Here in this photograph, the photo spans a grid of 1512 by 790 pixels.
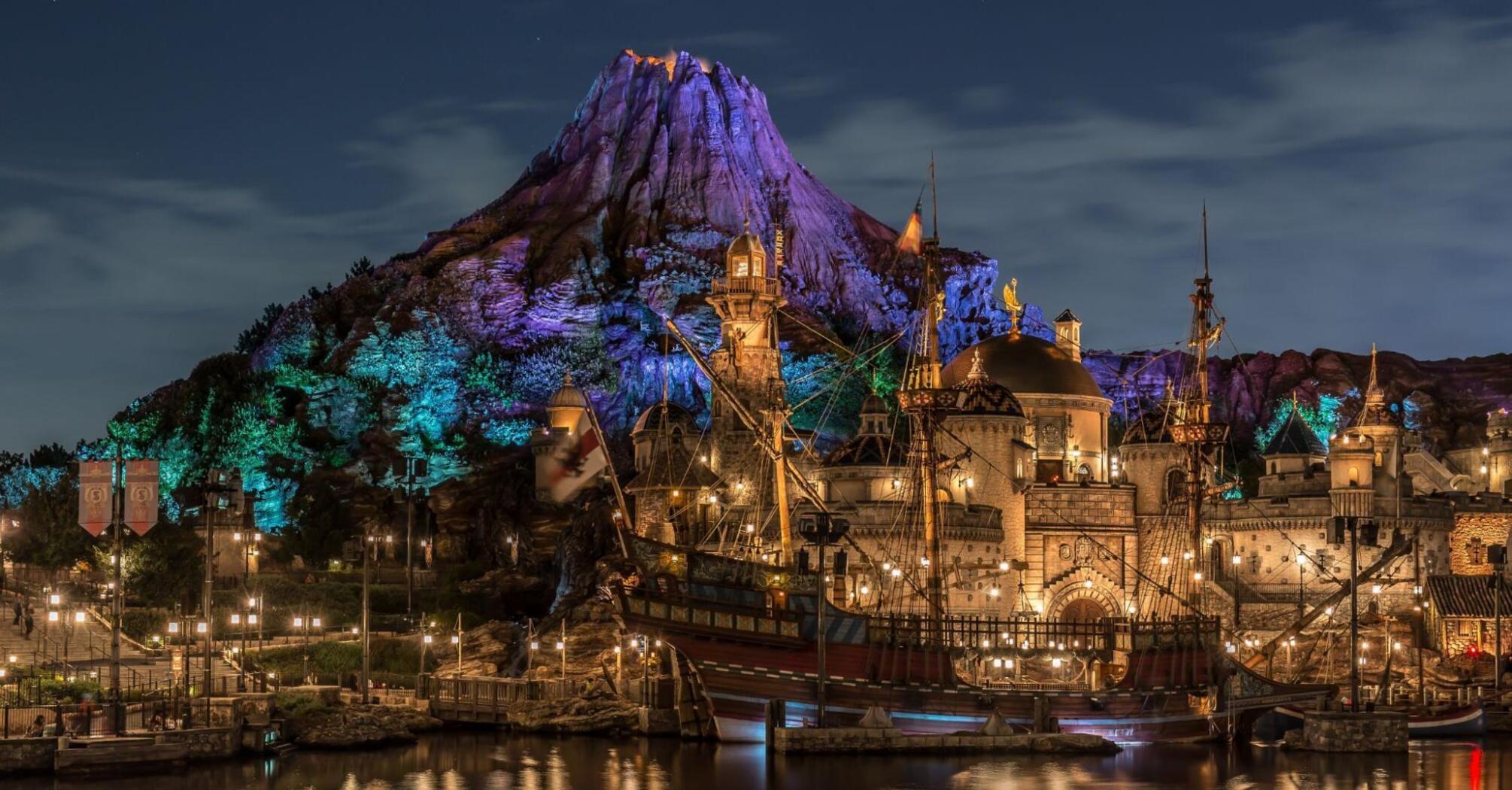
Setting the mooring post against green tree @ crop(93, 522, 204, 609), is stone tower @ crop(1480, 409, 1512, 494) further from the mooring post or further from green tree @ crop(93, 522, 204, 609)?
green tree @ crop(93, 522, 204, 609)

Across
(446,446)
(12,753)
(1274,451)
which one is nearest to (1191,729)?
(1274,451)

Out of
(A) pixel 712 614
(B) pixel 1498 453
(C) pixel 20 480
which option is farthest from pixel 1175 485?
(C) pixel 20 480

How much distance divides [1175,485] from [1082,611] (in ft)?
26.6

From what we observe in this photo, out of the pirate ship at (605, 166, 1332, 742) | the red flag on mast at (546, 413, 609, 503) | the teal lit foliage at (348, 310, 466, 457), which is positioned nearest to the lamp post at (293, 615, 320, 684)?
the pirate ship at (605, 166, 1332, 742)

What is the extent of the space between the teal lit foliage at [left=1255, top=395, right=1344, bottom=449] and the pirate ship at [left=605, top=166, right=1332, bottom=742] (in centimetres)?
4499

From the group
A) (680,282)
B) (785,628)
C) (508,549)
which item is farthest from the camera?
(680,282)

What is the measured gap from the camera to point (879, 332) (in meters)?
137

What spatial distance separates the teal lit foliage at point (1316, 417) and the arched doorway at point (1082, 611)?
46309 mm

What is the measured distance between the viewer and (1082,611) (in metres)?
82.1

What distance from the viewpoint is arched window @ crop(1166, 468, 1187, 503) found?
85.4 m

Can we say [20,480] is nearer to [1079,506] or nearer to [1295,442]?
[1079,506]

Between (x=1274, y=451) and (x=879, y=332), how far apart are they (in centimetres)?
5012

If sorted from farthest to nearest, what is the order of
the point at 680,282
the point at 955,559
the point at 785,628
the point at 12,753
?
the point at 680,282
the point at 955,559
the point at 785,628
the point at 12,753

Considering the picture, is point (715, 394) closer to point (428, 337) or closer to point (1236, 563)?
point (1236, 563)
